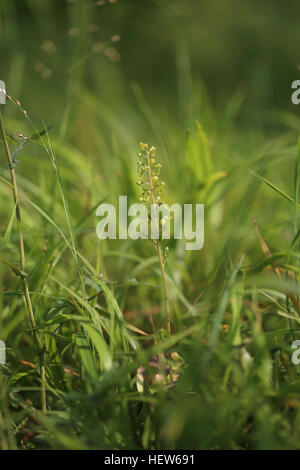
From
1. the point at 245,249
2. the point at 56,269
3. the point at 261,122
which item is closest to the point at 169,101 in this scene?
the point at 261,122

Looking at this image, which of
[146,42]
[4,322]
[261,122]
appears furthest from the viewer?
[146,42]

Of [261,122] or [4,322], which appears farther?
[261,122]

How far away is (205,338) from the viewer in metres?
0.85

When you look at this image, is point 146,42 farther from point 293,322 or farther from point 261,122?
point 293,322

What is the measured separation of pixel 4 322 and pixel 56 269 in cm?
20

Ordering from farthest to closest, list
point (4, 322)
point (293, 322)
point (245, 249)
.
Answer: point (245, 249)
point (4, 322)
point (293, 322)

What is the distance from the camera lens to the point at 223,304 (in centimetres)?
70

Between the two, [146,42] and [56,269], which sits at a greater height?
[146,42]

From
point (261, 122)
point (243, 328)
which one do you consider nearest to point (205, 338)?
point (243, 328)

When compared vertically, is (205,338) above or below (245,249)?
below
